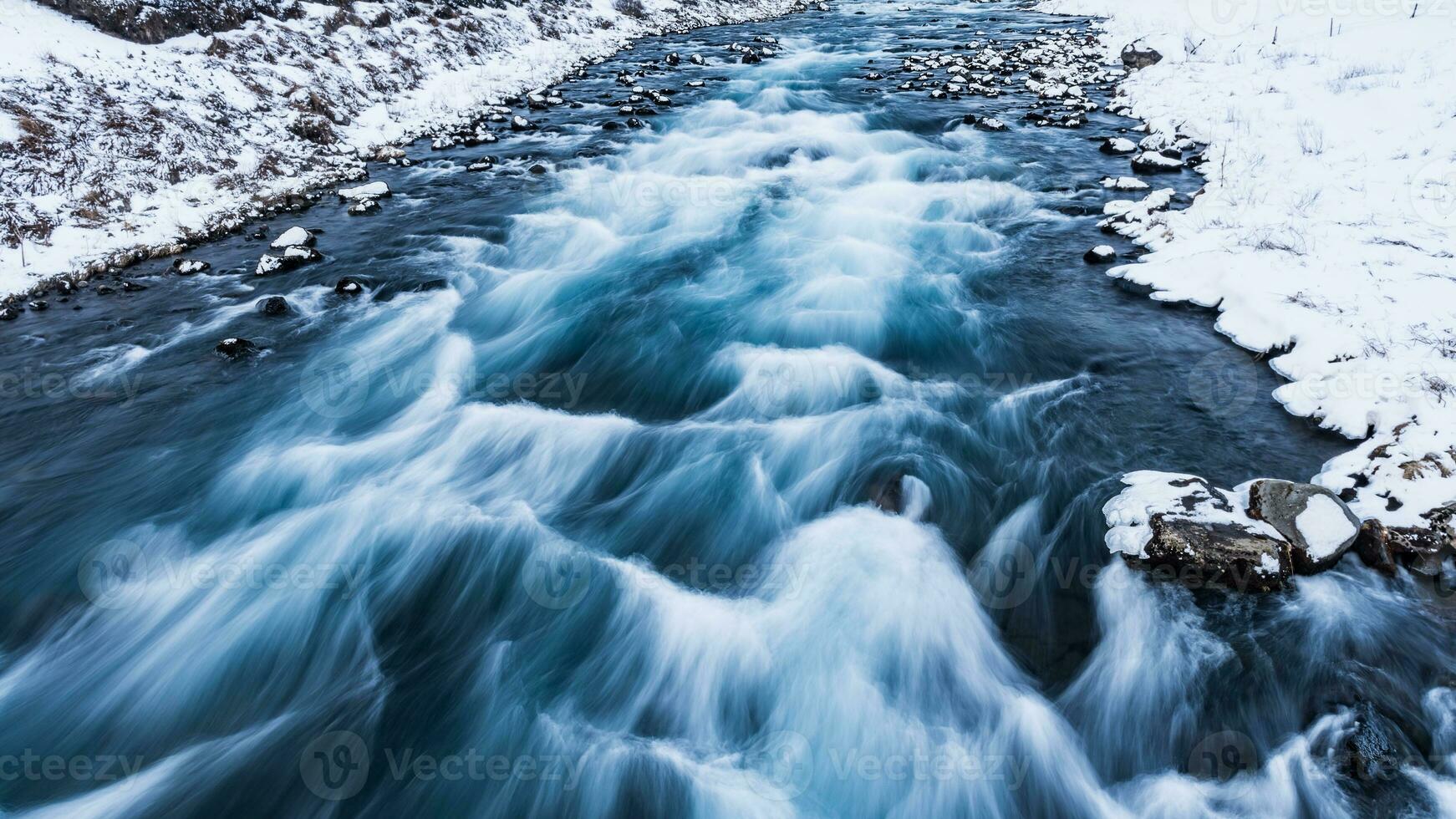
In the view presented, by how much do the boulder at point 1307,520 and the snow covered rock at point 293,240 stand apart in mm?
12078

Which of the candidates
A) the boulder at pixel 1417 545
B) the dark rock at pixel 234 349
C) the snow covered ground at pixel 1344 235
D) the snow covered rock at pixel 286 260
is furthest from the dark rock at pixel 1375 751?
the snow covered rock at pixel 286 260

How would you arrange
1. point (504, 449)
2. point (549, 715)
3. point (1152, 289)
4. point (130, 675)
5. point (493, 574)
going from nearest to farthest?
point (549, 715) < point (130, 675) < point (493, 574) < point (504, 449) < point (1152, 289)

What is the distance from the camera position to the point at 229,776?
4.18 meters

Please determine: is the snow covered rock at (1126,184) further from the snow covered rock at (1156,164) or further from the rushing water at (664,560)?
the rushing water at (664,560)

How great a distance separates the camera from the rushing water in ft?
13.4

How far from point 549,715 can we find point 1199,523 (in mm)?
4445

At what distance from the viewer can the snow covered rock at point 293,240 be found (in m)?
10.6

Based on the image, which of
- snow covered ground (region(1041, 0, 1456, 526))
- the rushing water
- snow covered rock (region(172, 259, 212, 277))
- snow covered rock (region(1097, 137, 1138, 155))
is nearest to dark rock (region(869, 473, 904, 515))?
the rushing water

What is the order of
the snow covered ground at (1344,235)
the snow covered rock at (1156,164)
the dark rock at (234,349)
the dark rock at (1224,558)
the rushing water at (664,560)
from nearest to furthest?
the rushing water at (664,560), the dark rock at (1224,558), the snow covered ground at (1344,235), the dark rock at (234,349), the snow covered rock at (1156,164)

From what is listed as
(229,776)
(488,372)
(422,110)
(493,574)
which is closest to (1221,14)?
(422,110)

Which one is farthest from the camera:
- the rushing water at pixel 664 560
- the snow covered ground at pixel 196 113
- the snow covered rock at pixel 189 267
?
the snow covered ground at pixel 196 113

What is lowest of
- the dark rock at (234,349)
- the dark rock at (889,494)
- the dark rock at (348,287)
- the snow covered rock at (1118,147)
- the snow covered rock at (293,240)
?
the dark rock at (889,494)

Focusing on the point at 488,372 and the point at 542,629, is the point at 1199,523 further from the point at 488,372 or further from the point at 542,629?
the point at 488,372

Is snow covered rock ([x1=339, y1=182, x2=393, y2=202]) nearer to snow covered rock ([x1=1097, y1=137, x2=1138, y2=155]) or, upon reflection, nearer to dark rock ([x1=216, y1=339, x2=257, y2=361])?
dark rock ([x1=216, y1=339, x2=257, y2=361])
